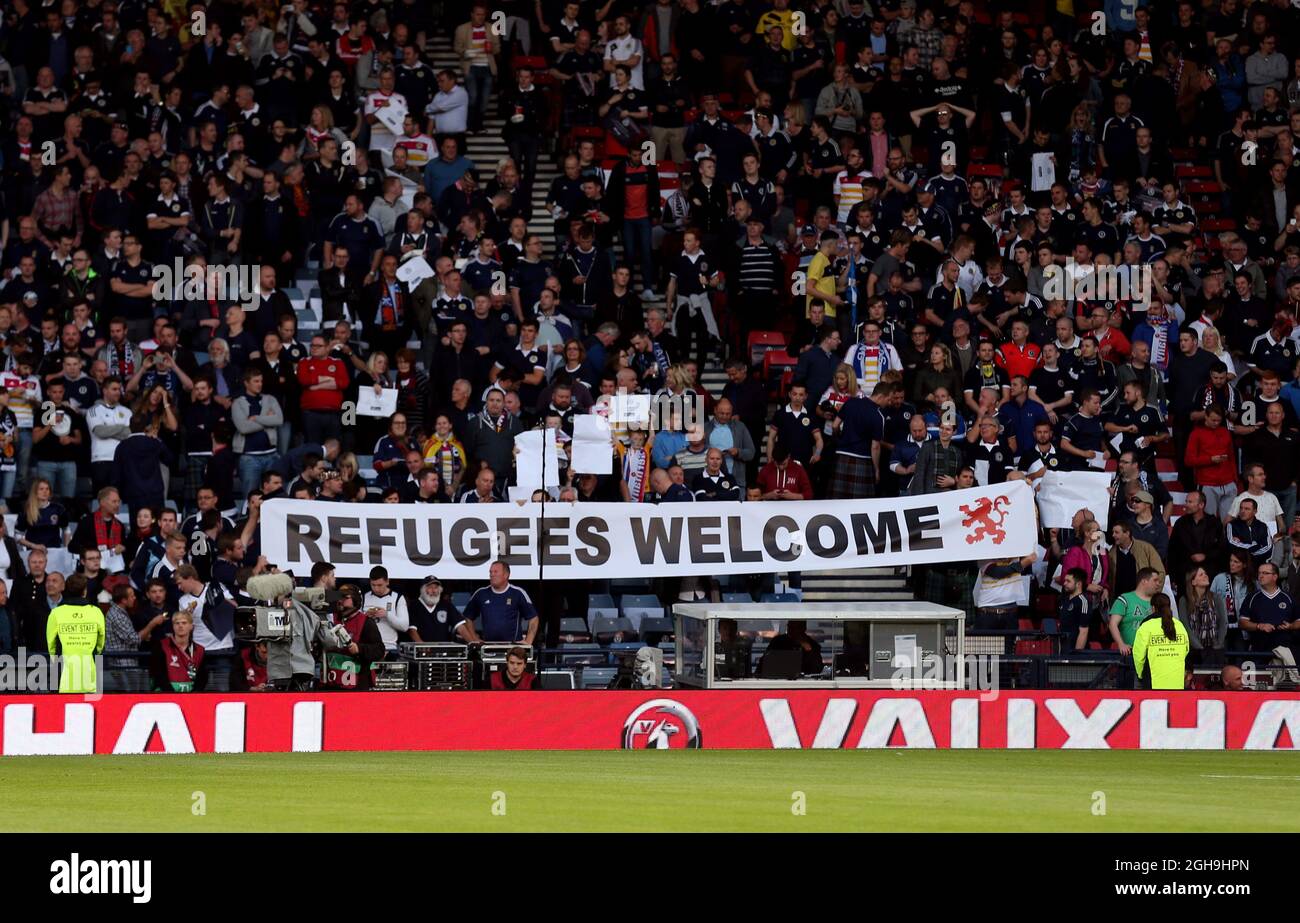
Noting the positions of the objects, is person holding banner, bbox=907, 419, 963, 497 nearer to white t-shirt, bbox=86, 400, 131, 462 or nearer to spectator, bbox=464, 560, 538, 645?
spectator, bbox=464, 560, 538, 645

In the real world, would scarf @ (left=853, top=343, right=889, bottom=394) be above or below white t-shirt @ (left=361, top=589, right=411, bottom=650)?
above

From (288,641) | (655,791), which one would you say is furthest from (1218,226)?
(655,791)

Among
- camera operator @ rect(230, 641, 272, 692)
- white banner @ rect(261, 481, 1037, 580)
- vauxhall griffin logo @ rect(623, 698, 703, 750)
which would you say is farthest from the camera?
white banner @ rect(261, 481, 1037, 580)

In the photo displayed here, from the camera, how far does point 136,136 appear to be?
97.9 ft

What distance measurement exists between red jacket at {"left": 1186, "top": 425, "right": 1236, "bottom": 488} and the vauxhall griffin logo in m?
8.48

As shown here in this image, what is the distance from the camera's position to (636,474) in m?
25.9

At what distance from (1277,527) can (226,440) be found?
12.2 m

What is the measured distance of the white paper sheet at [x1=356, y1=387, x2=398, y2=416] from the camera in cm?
2630

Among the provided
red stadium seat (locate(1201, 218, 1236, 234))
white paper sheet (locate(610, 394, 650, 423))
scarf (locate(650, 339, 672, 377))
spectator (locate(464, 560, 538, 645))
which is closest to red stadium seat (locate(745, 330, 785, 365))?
scarf (locate(650, 339, 672, 377))

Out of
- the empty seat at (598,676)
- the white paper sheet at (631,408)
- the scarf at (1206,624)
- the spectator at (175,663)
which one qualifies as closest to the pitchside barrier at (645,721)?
the spectator at (175,663)

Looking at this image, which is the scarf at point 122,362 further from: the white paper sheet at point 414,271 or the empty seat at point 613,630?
the empty seat at point 613,630

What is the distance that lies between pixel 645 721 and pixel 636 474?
4945 mm

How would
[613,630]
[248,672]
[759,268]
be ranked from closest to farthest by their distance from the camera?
[248,672] < [613,630] < [759,268]

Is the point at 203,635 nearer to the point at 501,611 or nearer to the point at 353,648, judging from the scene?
the point at 353,648
